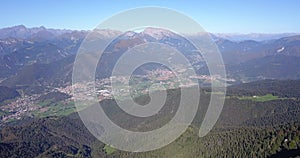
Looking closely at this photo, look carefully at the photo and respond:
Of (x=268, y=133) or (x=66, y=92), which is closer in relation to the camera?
(x=268, y=133)

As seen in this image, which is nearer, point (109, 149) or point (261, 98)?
point (109, 149)

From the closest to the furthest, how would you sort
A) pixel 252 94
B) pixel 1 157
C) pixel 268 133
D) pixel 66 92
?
pixel 268 133, pixel 1 157, pixel 252 94, pixel 66 92

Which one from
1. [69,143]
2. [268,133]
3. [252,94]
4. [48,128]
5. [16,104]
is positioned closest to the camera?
[268,133]

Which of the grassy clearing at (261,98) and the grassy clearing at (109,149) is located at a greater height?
the grassy clearing at (261,98)

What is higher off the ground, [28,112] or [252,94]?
[252,94]

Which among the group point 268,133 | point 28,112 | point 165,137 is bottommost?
point 28,112

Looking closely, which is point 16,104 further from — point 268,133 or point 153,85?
point 268,133

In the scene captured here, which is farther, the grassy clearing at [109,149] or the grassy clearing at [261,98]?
the grassy clearing at [261,98]

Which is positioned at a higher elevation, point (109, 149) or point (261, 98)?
point (261, 98)

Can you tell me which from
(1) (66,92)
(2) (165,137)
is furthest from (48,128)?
(1) (66,92)

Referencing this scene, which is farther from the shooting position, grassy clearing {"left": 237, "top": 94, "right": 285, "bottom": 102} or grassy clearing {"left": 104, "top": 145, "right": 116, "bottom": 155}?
grassy clearing {"left": 237, "top": 94, "right": 285, "bottom": 102}

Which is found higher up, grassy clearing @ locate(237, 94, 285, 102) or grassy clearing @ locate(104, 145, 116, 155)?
grassy clearing @ locate(237, 94, 285, 102)
